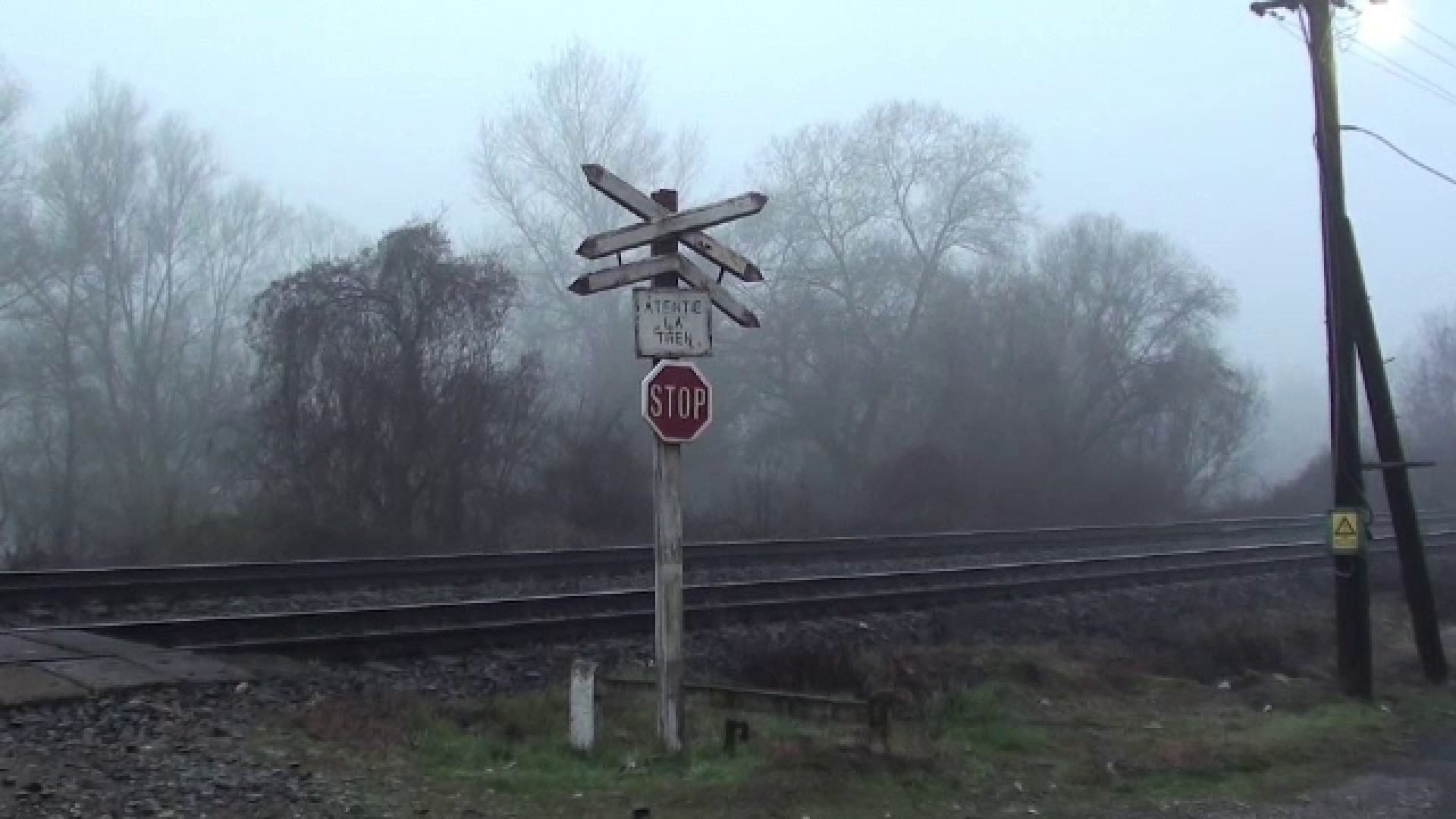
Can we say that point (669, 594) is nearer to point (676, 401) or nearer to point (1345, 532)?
point (676, 401)

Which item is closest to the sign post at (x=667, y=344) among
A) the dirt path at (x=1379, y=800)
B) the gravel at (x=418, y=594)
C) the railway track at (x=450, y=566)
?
the dirt path at (x=1379, y=800)

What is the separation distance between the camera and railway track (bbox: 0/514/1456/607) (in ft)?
59.3

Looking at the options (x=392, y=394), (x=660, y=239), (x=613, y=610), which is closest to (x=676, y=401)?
(x=660, y=239)

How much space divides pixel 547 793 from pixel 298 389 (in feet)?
77.6

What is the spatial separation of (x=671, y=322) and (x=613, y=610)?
25.5 ft

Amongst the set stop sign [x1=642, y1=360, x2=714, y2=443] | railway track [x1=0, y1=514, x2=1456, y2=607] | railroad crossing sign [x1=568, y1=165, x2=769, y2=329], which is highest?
railroad crossing sign [x1=568, y1=165, x2=769, y2=329]

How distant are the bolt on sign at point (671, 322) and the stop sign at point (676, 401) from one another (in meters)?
0.11

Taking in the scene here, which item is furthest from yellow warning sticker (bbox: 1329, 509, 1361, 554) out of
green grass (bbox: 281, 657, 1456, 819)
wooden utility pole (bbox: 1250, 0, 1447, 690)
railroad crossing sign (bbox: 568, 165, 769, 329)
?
railroad crossing sign (bbox: 568, 165, 769, 329)

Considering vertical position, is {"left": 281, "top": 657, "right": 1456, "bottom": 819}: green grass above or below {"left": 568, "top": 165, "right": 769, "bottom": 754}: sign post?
below

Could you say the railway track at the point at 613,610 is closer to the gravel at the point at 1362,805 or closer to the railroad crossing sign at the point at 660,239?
the railroad crossing sign at the point at 660,239

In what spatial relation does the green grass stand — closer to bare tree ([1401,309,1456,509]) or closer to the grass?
the grass

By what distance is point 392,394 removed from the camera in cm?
3069

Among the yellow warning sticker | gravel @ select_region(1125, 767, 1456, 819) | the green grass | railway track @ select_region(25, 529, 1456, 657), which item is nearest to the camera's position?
the green grass

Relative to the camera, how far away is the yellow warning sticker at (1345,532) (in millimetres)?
14477
